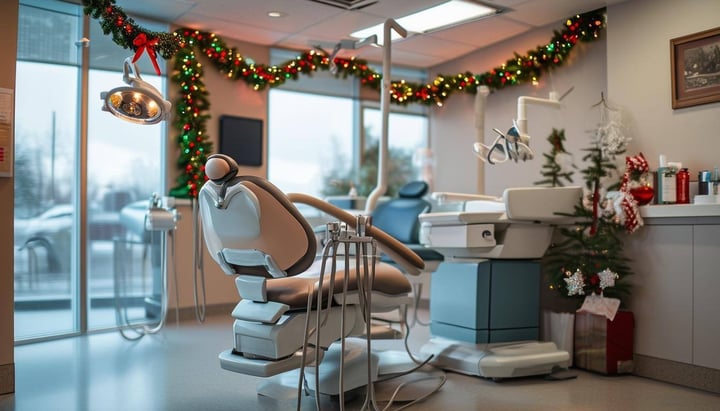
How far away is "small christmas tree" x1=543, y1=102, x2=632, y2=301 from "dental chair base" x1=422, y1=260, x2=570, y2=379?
0.20 meters

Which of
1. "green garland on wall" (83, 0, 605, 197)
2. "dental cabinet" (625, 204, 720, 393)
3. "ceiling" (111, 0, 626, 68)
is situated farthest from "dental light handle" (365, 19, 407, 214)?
"dental cabinet" (625, 204, 720, 393)

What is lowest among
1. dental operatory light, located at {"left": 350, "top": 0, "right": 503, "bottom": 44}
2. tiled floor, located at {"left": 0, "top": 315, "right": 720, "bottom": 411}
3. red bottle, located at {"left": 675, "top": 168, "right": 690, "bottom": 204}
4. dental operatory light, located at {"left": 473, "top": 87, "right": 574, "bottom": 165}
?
tiled floor, located at {"left": 0, "top": 315, "right": 720, "bottom": 411}

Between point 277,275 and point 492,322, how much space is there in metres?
1.53

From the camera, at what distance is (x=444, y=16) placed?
5.07 meters

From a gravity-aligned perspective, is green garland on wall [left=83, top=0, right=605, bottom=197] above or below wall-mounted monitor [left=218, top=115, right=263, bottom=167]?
above

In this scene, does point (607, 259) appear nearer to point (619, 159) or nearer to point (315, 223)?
point (619, 159)

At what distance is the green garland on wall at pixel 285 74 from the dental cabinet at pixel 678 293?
6.36 feet

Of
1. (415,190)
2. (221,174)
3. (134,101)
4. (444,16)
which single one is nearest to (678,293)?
(415,190)

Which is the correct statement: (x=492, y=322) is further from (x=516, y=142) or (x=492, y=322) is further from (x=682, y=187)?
(x=682, y=187)

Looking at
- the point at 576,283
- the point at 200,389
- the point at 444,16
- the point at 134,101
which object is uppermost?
the point at 444,16

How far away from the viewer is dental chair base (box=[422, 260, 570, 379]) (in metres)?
3.58

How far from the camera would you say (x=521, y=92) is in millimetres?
5762

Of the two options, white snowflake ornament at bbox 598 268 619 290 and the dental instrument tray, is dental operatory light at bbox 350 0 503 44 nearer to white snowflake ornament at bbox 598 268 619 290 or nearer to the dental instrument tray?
the dental instrument tray

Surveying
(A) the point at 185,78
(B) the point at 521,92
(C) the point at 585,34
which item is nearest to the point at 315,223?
(A) the point at 185,78
